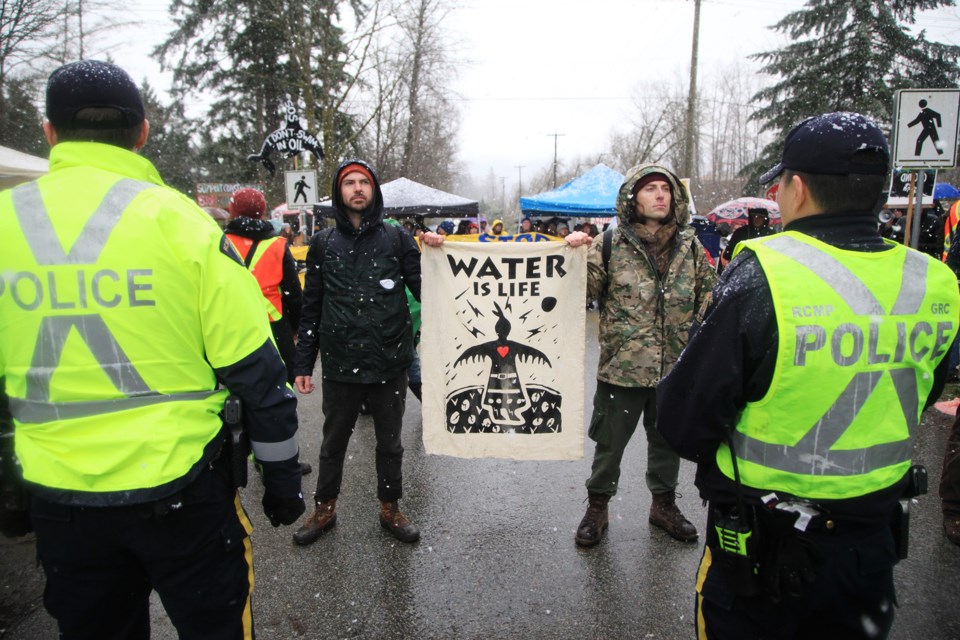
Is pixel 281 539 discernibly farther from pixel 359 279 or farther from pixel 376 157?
pixel 376 157

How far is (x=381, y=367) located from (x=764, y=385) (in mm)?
2304

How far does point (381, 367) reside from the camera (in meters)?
3.47

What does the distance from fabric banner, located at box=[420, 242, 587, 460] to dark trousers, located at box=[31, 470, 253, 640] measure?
186 cm

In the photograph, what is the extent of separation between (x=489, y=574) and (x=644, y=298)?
177 cm

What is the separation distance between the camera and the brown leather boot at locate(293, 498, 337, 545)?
353cm

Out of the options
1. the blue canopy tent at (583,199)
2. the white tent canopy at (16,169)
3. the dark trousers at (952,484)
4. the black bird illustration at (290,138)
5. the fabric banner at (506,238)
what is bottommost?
the dark trousers at (952,484)

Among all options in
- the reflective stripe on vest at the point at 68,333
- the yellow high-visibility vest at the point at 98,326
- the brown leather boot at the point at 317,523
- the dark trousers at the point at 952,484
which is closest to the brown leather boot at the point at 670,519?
the dark trousers at the point at 952,484

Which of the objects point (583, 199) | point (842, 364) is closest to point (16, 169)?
point (842, 364)

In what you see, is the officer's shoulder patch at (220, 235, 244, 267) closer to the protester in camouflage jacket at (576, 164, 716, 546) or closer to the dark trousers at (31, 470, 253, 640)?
the dark trousers at (31, 470, 253, 640)

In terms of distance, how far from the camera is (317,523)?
3607 mm

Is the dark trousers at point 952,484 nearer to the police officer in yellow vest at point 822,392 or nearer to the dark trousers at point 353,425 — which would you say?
the police officer in yellow vest at point 822,392

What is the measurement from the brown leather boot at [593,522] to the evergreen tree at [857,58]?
22621 mm

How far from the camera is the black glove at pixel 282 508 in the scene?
1938 mm

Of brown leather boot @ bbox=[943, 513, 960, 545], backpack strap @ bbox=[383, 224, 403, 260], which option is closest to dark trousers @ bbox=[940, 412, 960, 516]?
brown leather boot @ bbox=[943, 513, 960, 545]
